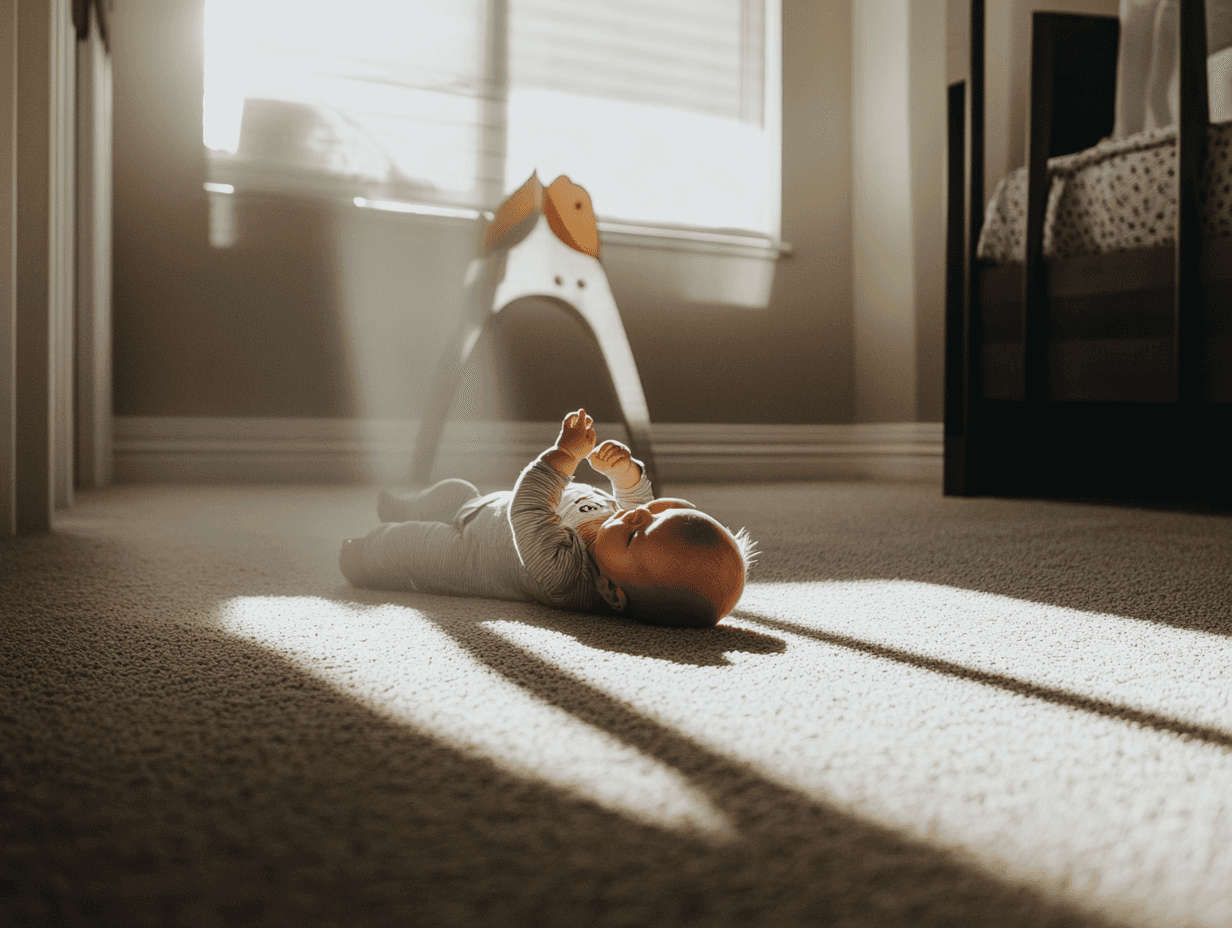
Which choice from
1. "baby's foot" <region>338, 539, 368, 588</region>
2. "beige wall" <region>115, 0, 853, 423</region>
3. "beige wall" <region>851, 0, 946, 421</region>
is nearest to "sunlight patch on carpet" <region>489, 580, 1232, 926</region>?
"baby's foot" <region>338, 539, 368, 588</region>

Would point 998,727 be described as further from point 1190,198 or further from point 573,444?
point 1190,198

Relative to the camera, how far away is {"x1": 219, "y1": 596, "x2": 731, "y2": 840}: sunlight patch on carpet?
0.39 meters

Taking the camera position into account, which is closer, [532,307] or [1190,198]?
[1190,198]

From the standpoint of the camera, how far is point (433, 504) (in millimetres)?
1021

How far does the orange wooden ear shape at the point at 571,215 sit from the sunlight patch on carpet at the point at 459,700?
1.19 m

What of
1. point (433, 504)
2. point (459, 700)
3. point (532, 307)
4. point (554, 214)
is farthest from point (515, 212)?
point (459, 700)

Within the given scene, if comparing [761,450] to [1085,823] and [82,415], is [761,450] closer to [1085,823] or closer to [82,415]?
[82,415]

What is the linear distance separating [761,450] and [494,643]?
6.50 ft

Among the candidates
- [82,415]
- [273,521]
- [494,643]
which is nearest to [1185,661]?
[494,643]

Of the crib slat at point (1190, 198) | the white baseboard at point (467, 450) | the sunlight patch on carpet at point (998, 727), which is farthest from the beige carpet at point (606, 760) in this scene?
the white baseboard at point (467, 450)

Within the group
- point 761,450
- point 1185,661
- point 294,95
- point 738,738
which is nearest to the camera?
point 738,738

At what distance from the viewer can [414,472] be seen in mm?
1907

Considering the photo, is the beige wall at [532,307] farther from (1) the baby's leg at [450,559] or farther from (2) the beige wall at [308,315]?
(1) the baby's leg at [450,559]

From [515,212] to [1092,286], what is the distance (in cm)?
103
